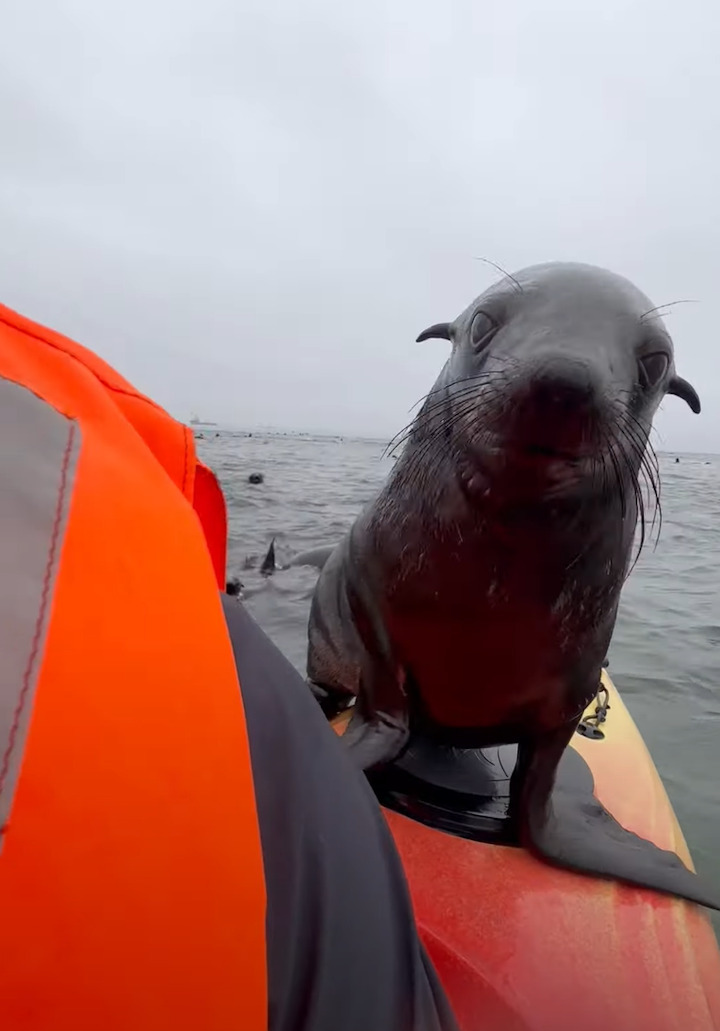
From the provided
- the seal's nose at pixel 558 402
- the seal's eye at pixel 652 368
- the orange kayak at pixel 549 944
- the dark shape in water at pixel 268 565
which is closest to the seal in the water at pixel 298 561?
the dark shape in water at pixel 268 565

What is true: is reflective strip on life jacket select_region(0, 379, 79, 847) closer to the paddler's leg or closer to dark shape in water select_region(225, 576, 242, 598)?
the paddler's leg

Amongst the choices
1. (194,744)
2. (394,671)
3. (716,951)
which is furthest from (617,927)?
(194,744)

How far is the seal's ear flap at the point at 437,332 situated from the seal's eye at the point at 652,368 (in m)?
0.70

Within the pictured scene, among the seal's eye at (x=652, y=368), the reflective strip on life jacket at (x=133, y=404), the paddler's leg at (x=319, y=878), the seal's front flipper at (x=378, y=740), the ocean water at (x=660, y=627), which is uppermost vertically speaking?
the seal's eye at (x=652, y=368)

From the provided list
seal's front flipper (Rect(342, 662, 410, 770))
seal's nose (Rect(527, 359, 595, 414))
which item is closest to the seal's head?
seal's nose (Rect(527, 359, 595, 414))

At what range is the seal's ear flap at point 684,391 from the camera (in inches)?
77.9

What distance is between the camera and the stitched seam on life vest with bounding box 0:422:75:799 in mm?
446

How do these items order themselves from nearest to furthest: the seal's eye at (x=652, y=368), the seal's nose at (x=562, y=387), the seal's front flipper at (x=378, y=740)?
the seal's nose at (x=562, y=387), the seal's eye at (x=652, y=368), the seal's front flipper at (x=378, y=740)

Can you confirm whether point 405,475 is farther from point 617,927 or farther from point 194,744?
point 194,744

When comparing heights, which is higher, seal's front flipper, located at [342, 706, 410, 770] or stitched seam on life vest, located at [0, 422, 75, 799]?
stitched seam on life vest, located at [0, 422, 75, 799]

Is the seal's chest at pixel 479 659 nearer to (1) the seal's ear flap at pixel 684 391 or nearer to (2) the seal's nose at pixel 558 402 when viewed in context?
(2) the seal's nose at pixel 558 402

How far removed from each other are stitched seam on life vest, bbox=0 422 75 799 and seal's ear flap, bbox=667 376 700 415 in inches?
70.3

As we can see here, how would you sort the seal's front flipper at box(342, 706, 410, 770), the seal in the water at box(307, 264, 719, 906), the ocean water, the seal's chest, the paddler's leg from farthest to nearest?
1. the ocean water
2. the seal's front flipper at box(342, 706, 410, 770)
3. the seal's chest
4. the seal in the water at box(307, 264, 719, 906)
5. the paddler's leg

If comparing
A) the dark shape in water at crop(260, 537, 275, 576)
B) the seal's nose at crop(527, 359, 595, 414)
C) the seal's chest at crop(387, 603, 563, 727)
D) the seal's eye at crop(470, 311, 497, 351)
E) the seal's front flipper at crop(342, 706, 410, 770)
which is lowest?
the dark shape in water at crop(260, 537, 275, 576)
